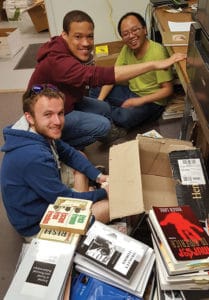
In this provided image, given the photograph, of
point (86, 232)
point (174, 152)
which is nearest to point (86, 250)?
point (86, 232)

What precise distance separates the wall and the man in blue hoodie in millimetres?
2050

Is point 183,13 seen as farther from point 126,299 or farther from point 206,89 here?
point 126,299

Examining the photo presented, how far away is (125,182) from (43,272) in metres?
0.45

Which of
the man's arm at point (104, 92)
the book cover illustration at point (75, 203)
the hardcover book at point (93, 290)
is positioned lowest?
the man's arm at point (104, 92)

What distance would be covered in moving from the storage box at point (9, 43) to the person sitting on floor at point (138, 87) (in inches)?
76.2

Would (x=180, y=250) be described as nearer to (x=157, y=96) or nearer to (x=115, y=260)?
(x=115, y=260)

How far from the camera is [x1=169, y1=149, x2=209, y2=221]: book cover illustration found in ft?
3.89

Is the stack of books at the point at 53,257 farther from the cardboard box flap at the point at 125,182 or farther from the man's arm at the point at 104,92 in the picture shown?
the man's arm at the point at 104,92

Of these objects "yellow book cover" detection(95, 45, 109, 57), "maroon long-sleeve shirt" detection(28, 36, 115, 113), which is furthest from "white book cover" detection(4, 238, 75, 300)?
"yellow book cover" detection(95, 45, 109, 57)

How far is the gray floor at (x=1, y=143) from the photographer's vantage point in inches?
60.5

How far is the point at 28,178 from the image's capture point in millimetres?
1271

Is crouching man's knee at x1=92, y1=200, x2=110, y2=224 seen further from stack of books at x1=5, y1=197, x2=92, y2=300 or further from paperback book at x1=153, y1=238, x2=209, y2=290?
paperback book at x1=153, y1=238, x2=209, y2=290

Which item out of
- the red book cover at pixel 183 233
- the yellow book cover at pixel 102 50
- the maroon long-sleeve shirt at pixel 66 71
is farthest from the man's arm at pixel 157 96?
the red book cover at pixel 183 233

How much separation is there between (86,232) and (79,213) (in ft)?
0.22
